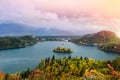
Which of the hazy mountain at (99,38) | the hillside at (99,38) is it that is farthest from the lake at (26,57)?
the hazy mountain at (99,38)

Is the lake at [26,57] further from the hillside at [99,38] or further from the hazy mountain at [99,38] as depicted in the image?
the hazy mountain at [99,38]

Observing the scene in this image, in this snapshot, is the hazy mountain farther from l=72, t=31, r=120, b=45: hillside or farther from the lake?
the lake

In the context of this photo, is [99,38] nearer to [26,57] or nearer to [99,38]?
[99,38]

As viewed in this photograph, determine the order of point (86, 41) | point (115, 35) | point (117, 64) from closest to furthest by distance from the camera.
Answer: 1. point (117, 64)
2. point (86, 41)
3. point (115, 35)

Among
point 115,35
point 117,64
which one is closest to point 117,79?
point 117,64

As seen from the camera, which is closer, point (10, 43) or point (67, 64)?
point (67, 64)

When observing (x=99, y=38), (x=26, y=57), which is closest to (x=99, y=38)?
(x=99, y=38)

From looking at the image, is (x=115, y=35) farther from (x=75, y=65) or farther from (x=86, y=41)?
(x=75, y=65)

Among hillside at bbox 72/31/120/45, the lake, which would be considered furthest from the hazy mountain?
the lake
